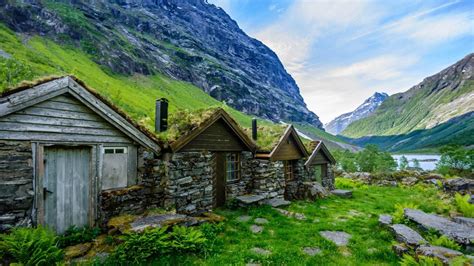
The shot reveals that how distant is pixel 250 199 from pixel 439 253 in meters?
8.39

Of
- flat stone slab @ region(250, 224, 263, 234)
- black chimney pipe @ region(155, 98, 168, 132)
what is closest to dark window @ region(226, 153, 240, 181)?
flat stone slab @ region(250, 224, 263, 234)

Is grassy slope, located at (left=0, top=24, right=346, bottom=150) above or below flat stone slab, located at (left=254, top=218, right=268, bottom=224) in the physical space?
above

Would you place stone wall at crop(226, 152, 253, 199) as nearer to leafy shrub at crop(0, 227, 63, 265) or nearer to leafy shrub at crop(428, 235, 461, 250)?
leafy shrub at crop(0, 227, 63, 265)

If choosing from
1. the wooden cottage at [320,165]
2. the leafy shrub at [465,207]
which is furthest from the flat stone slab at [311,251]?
the wooden cottage at [320,165]

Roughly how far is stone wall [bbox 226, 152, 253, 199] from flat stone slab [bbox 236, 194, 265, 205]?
1.49ft

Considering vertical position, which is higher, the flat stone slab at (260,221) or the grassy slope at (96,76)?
the grassy slope at (96,76)

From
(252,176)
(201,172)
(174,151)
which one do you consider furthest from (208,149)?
(252,176)

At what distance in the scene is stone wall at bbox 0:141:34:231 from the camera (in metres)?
6.91

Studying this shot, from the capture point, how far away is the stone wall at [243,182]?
14.2 m

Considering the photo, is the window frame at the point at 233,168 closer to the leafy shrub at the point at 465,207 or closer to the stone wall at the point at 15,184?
the stone wall at the point at 15,184

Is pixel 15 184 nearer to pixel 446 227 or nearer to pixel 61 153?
pixel 61 153

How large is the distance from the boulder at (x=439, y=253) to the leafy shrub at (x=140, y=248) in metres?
6.49

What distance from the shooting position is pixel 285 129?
17.7 meters

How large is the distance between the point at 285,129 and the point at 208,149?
6.88 meters
